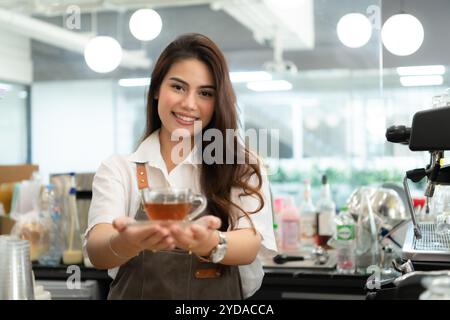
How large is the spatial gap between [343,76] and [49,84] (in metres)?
3.61

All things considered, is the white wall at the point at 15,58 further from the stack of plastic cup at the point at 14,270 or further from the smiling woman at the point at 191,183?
the stack of plastic cup at the point at 14,270

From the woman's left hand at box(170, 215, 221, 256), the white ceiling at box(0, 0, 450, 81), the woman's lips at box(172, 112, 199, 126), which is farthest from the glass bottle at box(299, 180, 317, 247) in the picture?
the white ceiling at box(0, 0, 450, 81)

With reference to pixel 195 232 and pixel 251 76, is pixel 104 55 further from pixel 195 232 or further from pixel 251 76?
pixel 251 76

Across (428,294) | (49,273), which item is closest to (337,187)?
(49,273)

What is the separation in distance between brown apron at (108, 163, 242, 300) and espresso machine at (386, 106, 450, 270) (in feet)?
1.48

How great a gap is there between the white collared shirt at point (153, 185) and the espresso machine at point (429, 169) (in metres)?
0.35

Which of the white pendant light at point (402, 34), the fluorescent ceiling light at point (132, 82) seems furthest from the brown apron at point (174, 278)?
the fluorescent ceiling light at point (132, 82)

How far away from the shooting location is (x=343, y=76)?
23.2ft

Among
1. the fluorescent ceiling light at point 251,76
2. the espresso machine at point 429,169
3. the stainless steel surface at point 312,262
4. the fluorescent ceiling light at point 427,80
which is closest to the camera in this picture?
the espresso machine at point 429,169

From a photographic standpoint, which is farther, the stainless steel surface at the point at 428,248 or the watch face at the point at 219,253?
the stainless steel surface at the point at 428,248

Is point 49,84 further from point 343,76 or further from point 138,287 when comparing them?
point 138,287

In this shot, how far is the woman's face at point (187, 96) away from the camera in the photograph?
1660mm

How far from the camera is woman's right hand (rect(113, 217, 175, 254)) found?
120 centimetres

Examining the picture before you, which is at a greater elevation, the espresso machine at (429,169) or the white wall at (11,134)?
the white wall at (11,134)
